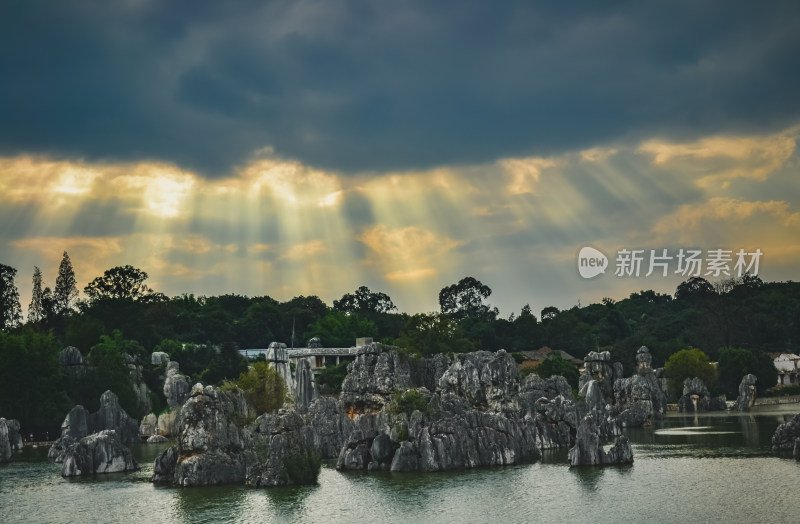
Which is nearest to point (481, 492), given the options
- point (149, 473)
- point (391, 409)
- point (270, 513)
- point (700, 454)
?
point (270, 513)

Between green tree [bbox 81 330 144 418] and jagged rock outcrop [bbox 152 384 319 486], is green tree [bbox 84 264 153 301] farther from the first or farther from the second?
jagged rock outcrop [bbox 152 384 319 486]

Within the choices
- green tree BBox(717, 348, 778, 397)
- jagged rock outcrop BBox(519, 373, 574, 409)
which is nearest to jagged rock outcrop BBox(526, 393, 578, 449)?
jagged rock outcrop BBox(519, 373, 574, 409)

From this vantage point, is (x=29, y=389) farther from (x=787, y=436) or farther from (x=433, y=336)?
(x=787, y=436)

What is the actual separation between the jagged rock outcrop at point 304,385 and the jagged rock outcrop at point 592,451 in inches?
2440

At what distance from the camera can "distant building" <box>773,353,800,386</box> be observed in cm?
15250

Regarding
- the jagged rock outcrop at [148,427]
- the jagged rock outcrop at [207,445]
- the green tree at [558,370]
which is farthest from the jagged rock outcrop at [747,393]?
the jagged rock outcrop at [207,445]

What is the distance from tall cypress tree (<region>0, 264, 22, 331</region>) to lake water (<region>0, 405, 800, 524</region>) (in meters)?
78.7

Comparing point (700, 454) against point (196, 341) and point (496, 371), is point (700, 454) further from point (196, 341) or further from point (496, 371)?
point (196, 341)

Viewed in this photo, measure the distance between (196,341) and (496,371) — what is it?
81.2 metres

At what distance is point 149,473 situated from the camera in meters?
65.7

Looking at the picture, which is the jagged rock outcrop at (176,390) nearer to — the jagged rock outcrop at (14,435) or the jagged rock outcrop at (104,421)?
the jagged rock outcrop at (104,421)

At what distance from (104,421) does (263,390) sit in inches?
765

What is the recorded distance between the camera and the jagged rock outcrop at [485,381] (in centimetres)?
8969

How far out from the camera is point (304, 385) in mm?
119250
